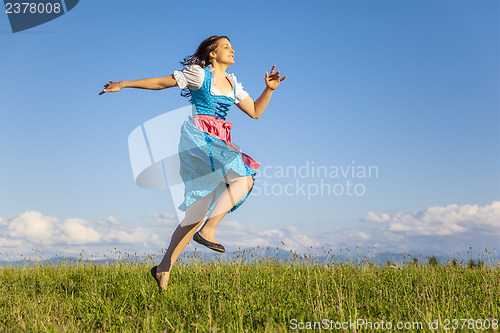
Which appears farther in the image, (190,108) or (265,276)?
(265,276)

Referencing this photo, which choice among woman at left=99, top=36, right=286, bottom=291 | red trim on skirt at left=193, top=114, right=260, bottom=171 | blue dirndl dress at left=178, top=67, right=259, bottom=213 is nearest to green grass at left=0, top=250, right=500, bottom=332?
woman at left=99, top=36, right=286, bottom=291

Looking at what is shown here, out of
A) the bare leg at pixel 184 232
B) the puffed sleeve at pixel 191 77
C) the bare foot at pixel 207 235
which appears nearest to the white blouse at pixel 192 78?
the puffed sleeve at pixel 191 77

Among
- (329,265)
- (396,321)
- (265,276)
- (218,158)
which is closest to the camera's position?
(396,321)

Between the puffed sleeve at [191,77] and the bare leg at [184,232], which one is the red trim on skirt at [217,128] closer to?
the puffed sleeve at [191,77]

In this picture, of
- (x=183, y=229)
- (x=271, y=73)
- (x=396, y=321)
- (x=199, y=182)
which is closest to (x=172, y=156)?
(x=199, y=182)

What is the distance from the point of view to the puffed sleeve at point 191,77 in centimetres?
539

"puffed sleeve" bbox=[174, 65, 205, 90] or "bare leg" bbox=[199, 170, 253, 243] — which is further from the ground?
"puffed sleeve" bbox=[174, 65, 205, 90]

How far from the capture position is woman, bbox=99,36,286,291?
523 centimetres

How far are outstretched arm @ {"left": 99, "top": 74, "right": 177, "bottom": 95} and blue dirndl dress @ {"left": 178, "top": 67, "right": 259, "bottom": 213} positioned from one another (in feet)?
1.06

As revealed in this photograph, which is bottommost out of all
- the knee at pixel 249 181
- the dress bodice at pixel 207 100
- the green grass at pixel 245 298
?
the green grass at pixel 245 298

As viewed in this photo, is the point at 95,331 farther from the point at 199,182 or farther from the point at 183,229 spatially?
the point at 199,182

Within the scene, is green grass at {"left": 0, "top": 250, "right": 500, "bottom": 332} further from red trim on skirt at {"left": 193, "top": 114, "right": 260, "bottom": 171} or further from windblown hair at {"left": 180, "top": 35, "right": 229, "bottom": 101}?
windblown hair at {"left": 180, "top": 35, "right": 229, "bottom": 101}

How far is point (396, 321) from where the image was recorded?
159 inches

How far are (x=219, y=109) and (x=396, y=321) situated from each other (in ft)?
9.94
